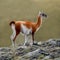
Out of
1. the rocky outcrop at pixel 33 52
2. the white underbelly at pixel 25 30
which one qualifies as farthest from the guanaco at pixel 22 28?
the rocky outcrop at pixel 33 52

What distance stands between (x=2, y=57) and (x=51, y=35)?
9.46 feet

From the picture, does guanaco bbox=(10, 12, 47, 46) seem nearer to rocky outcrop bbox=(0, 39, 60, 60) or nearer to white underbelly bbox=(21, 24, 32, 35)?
white underbelly bbox=(21, 24, 32, 35)

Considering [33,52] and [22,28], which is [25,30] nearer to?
[22,28]

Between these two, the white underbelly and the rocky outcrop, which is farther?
the white underbelly

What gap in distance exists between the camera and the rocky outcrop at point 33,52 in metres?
4.82

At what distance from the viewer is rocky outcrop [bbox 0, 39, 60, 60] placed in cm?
482

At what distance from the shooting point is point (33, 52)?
16.1 feet

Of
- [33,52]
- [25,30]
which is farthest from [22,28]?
[33,52]

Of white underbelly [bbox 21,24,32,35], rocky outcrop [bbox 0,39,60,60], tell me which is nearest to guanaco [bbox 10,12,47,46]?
white underbelly [bbox 21,24,32,35]

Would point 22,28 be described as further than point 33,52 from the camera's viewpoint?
Yes

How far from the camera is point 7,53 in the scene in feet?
Result: 16.8

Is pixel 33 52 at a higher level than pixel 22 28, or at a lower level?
lower

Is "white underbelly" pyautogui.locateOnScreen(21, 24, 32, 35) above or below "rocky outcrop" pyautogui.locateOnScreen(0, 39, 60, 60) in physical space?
above

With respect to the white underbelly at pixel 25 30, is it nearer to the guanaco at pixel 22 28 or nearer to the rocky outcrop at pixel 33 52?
the guanaco at pixel 22 28
